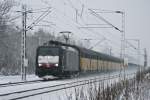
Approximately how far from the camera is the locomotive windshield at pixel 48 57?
31.4 metres

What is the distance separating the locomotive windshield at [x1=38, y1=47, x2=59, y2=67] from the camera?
31.4 metres

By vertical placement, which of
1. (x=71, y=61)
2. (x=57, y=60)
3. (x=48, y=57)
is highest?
(x=48, y=57)

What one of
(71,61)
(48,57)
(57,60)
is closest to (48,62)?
(48,57)

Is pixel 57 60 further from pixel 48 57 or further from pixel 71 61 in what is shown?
pixel 71 61

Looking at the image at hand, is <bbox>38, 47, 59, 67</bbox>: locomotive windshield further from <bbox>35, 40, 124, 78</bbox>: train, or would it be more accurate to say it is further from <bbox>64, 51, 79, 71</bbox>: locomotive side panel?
<bbox>64, 51, 79, 71</bbox>: locomotive side panel

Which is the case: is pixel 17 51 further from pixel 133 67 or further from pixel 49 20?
pixel 49 20

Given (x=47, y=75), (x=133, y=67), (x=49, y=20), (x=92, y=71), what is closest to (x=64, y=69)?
(x=47, y=75)

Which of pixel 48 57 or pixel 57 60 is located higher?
pixel 48 57

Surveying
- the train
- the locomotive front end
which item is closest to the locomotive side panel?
the train

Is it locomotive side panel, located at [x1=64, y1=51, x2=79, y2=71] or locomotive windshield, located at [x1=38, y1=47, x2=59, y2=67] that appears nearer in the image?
locomotive windshield, located at [x1=38, y1=47, x2=59, y2=67]

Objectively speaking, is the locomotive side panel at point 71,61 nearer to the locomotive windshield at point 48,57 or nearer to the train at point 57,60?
the train at point 57,60

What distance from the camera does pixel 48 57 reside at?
3159 cm

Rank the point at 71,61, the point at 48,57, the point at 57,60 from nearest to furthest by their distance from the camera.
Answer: the point at 57,60
the point at 48,57
the point at 71,61

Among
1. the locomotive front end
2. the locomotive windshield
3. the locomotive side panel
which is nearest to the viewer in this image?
the locomotive front end
